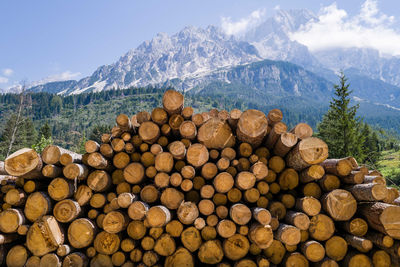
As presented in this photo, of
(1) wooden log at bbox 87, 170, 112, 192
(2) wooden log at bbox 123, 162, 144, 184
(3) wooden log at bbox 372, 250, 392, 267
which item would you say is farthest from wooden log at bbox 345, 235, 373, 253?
(1) wooden log at bbox 87, 170, 112, 192

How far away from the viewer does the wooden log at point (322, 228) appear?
317 centimetres

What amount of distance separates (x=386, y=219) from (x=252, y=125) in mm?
2106

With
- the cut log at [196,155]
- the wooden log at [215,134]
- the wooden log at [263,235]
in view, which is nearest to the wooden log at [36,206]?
the cut log at [196,155]

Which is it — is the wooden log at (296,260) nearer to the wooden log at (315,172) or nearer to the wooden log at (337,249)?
the wooden log at (337,249)

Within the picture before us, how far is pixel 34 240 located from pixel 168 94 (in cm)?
298

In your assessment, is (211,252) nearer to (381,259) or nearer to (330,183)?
(330,183)

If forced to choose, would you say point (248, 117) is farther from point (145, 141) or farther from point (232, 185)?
point (145, 141)

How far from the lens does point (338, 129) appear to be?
14.9 m

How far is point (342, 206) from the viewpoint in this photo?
3.19 metres

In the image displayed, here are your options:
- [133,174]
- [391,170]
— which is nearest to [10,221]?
[133,174]

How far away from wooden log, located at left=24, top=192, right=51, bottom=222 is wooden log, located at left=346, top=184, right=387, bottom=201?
4595mm

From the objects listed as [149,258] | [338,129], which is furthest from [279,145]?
[338,129]

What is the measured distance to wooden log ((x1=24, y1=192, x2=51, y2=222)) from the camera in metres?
3.43

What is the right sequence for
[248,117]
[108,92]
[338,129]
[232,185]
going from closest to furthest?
[232,185] < [248,117] < [338,129] < [108,92]
